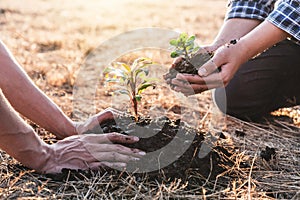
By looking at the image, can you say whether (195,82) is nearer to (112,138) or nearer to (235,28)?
(112,138)

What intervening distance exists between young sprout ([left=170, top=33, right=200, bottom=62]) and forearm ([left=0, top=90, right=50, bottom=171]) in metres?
0.81

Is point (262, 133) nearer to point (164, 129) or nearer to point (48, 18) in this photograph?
point (164, 129)

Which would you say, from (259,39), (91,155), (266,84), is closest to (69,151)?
(91,155)

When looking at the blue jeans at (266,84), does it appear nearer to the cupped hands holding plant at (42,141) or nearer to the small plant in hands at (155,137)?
the small plant in hands at (155,137)

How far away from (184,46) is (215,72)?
21cm

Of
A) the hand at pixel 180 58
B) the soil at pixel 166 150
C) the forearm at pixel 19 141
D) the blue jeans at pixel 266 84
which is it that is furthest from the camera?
the blue jeans at pixel 266 84

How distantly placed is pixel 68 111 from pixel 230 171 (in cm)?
140

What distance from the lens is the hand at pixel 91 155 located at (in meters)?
2.03

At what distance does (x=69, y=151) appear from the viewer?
6.75 ft

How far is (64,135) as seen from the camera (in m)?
2.35

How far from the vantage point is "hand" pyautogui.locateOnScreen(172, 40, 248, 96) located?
2.13 m

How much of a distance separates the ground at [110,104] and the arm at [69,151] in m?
0.08

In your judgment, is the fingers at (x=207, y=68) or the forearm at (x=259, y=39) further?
the forearm at (x=259, y=39)

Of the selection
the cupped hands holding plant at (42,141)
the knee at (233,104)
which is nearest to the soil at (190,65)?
the cupped hands holding plant at (42,141)
